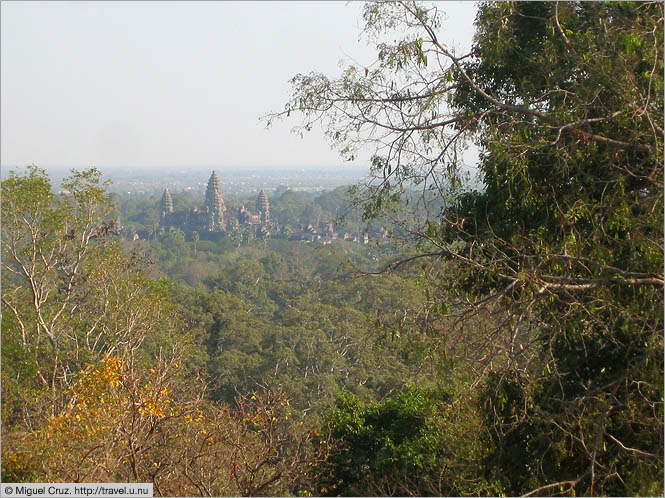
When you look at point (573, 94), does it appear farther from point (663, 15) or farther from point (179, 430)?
point (179, 430)

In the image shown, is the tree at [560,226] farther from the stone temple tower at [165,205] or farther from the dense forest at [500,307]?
the stone temple tower at [165,205]

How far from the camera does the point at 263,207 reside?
137ft

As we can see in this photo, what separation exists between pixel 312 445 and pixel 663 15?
4.16m

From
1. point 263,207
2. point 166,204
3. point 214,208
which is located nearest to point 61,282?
point 214,208

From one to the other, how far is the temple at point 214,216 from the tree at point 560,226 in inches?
1433

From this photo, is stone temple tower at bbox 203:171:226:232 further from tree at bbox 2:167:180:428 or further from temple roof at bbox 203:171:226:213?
tree at bbox 2:167:180:428

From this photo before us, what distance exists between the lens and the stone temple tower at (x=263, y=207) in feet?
136

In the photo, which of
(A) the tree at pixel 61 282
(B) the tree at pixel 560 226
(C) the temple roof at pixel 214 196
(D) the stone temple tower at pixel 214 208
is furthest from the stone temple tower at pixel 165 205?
(B) the tree at pixel 560 226

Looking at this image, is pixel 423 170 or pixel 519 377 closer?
pixel 519 377

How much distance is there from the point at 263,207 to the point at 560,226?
1521 inches

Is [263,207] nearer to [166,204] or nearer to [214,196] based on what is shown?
[214,196]

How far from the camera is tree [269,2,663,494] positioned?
3.29 metres

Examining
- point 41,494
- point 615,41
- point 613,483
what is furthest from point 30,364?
point 615,41

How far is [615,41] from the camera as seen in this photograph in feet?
11.1
